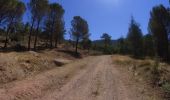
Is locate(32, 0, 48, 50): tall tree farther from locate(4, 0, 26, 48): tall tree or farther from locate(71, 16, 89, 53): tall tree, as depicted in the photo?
locate(71, 16, 89, 53): tall tree

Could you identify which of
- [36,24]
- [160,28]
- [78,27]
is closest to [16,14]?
[36,24]

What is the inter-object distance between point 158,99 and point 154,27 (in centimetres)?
4082

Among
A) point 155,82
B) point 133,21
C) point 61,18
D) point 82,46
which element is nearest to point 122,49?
point 82,46

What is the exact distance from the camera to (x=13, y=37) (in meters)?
62.2

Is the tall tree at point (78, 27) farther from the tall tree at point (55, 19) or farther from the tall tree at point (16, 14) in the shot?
the tall tree at point (16, 14)

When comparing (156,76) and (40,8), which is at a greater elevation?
(40,8)

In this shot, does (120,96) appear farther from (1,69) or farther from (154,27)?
(154,27)

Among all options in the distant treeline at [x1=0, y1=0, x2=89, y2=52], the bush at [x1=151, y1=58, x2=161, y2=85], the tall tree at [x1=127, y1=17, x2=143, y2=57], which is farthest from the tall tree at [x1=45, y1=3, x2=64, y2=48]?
the bush at [x1=151, y1=58, x2=161, y2=85]

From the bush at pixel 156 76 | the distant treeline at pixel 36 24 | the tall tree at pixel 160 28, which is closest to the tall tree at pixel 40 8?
the distant treeline at pixel 36 24

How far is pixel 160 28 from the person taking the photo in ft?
168

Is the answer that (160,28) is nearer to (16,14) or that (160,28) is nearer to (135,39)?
(135,39)

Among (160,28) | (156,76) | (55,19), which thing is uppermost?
(55,19)

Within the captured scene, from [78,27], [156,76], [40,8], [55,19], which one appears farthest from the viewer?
[78,27]

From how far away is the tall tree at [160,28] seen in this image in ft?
166
